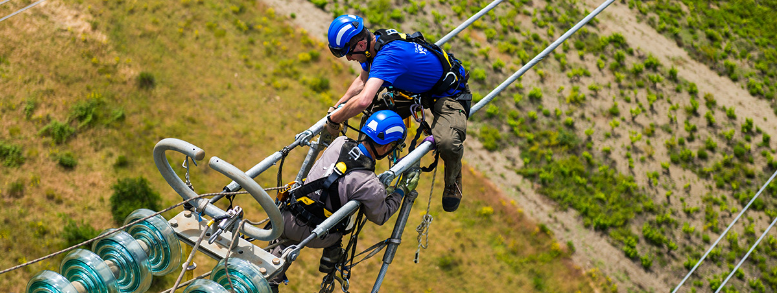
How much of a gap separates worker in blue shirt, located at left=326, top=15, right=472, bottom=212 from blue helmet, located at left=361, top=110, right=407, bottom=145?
0.60 m

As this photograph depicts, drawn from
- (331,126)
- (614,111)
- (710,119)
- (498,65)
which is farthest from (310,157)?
(710,119)

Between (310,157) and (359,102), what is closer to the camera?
(359,102)

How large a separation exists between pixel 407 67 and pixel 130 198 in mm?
8556

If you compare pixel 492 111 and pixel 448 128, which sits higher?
pixel 448 128

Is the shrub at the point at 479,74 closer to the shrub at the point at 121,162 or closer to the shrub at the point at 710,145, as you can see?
the shrub at the point at 710,145

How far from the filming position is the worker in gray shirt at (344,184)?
7062 mm

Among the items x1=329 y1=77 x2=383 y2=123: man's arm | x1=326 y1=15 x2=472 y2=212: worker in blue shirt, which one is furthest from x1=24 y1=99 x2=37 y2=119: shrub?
x1=329 y1=77 x2=383 y2=123: man's arm

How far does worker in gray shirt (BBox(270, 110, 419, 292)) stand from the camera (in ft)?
23.2

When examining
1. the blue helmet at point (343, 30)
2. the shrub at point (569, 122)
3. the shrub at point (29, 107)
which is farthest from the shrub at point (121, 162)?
the shrub at point (569, 122)

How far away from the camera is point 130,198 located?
544 inches

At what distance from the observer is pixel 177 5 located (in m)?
18.2

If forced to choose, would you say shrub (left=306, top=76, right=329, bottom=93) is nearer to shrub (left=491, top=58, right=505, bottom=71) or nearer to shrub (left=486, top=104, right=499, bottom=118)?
shrub (left=486, top=104, right=499, bottom=118)

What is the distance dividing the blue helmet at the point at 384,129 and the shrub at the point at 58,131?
34.6ft

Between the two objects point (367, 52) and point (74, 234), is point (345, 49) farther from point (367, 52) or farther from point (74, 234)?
point (74, 234)
